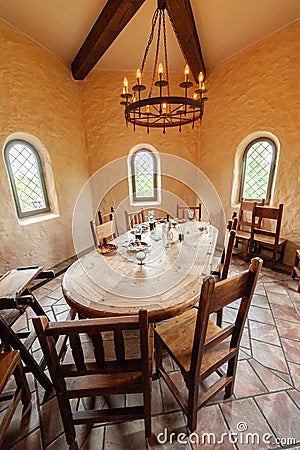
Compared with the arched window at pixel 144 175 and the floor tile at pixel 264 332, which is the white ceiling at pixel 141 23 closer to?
the arched window at pixel 144 175

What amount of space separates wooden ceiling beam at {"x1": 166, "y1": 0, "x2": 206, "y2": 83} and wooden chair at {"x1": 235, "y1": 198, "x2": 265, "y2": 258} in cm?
223

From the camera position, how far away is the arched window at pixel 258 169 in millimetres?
3176

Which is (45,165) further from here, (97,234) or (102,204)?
(97,234)

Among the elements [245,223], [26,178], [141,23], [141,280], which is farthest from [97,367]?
[141,23]

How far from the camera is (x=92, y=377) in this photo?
3.33ft

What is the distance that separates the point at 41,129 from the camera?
2.80m

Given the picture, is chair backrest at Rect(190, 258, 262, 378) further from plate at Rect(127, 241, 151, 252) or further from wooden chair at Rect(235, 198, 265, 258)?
wooden chair at Rect(235, 198, 265, 258)

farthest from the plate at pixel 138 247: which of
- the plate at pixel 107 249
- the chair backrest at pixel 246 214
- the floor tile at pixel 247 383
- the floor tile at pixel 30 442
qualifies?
the chair backrest at pixel 246 214

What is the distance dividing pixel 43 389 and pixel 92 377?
708mm

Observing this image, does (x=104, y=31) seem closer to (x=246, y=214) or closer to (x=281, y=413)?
(x=246, y=214)

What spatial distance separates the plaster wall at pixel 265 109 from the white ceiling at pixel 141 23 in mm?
229

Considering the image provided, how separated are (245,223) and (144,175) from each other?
2.03m

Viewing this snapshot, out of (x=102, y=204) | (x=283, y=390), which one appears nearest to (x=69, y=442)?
(x=283, y=390)

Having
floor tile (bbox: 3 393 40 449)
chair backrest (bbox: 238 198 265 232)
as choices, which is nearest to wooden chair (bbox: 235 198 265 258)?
chair backrest (bbox: 238 198 265 232)
